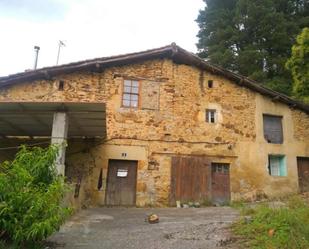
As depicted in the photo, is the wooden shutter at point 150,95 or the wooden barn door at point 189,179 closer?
the wooden barn door at point 189,179

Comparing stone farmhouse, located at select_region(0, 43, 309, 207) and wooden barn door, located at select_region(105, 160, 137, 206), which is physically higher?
stone farmhouse, located at select_region(0, 43, 309, 207)

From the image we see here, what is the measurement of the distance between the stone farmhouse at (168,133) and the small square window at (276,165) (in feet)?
0.14

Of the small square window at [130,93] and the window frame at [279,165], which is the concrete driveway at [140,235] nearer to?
the small square window at [130,93]

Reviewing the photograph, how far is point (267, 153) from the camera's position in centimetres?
1395

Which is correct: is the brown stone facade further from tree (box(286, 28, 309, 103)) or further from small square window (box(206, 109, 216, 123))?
tree (box(286, 28, 309, 103))

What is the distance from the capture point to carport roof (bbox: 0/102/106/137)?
7.86 m

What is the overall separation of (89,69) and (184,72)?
4.08 metres

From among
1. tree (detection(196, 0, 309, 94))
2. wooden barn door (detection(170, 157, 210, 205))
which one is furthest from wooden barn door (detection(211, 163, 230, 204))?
tree (detection(196, 0, 309, 94))

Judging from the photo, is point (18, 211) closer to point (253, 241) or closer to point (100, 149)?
point (253, 241)

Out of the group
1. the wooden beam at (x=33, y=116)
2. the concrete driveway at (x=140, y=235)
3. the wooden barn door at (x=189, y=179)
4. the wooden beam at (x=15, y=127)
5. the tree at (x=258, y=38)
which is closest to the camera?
the concrete driveway at (x=140, y=235)

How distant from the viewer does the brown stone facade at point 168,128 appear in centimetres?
1196

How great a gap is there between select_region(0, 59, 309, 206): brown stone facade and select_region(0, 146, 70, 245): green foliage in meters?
6.07

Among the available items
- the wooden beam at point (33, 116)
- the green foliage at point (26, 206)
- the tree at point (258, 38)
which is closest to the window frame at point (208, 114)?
the wooden beam at point (33, 116)

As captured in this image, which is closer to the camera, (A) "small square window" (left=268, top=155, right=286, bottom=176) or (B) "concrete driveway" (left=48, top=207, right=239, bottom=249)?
(B) "concrete driveway" (left=48, top=207, right=239, bottom=249)
